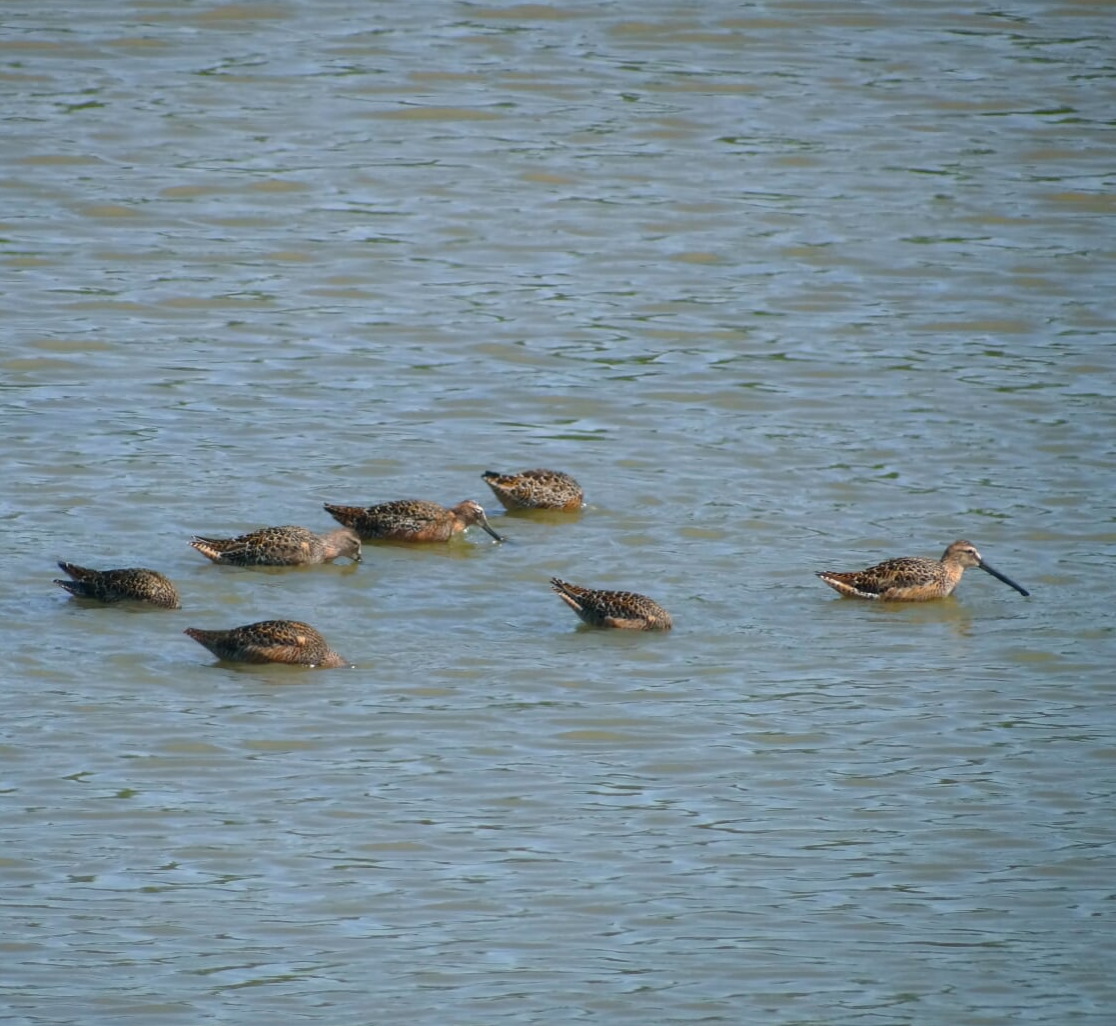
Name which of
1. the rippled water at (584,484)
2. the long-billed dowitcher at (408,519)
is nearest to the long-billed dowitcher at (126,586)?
the rippled water at (584,484)

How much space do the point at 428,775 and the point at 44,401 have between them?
6.43m

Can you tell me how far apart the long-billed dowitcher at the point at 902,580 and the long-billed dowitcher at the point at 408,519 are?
2.07m

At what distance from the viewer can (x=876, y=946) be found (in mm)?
7602

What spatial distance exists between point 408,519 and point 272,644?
7.91 ft

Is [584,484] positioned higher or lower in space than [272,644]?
lower

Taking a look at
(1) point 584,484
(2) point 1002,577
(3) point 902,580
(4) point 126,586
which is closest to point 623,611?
(3) point 902,580

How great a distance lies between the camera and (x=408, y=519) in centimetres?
1252

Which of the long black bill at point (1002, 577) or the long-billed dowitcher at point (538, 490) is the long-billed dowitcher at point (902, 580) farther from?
the long-billed dowitcher at point (538, 490)

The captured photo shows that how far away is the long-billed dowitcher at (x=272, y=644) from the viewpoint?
10.2m

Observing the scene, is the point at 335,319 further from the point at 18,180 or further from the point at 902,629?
the point at 902,629

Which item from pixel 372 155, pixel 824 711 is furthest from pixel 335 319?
pixel 824 711

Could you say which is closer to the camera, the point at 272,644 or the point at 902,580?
the point at 272,644

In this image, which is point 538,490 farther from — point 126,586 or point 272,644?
point 272,644

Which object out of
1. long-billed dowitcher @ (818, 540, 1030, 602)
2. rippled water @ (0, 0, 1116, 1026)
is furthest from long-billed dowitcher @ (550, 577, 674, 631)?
long-billed dowitcher @ (818, 540, 1030, 602)
